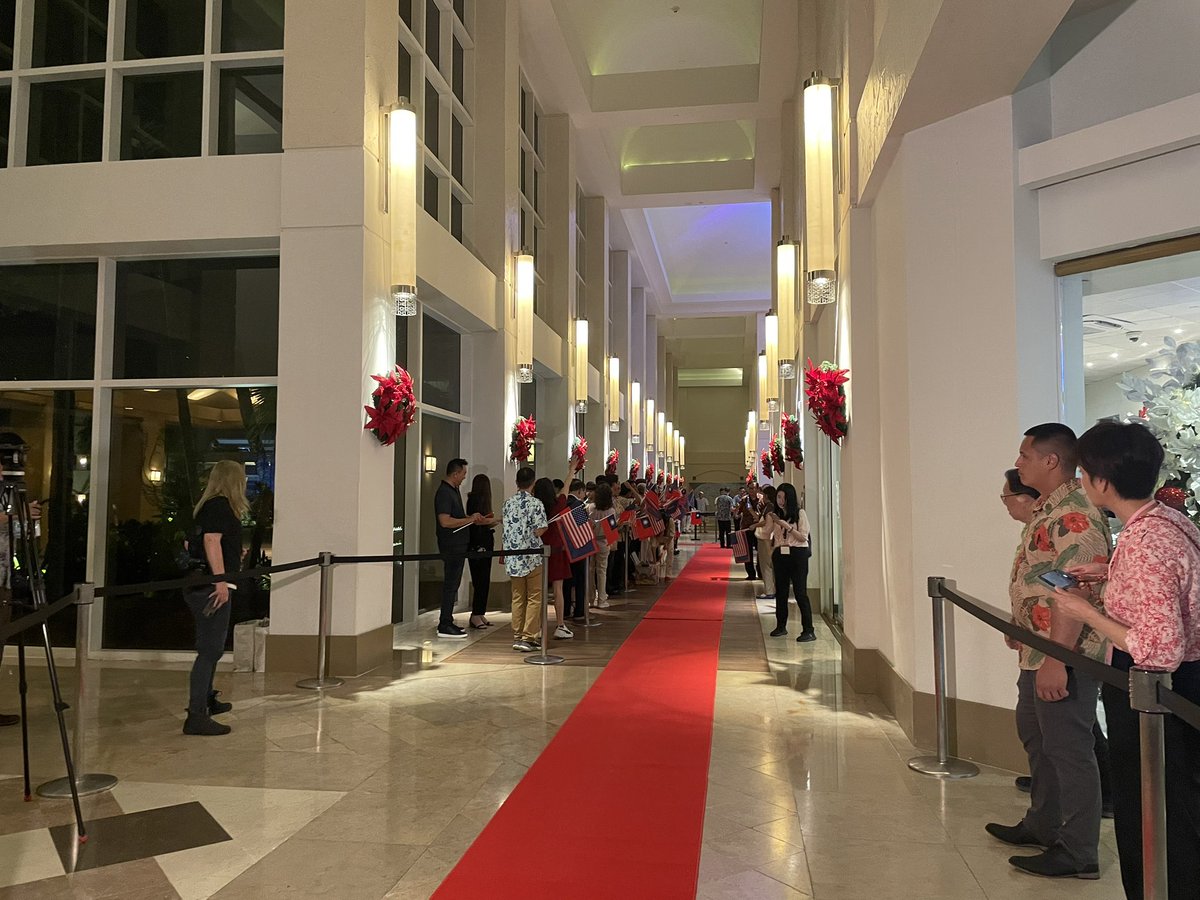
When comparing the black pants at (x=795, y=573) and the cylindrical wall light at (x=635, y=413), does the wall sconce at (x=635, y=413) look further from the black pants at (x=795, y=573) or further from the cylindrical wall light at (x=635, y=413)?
the black pants at (x=795, y=573)

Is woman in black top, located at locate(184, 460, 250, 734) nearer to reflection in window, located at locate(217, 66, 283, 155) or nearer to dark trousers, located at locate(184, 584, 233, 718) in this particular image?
dark trousers, located at locate(184, 584, 233, 718)

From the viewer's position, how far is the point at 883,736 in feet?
17.6

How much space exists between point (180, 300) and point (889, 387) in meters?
6.24

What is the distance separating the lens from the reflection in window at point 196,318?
7824mm

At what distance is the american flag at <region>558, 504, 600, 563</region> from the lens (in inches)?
350

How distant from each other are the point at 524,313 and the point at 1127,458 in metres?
9.63

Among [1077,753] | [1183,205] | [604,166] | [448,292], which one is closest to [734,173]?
[604,166]

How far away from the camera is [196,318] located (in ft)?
26.0

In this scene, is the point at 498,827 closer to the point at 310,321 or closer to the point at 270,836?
the point at 270,836

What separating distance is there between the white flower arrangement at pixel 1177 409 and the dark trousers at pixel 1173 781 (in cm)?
209

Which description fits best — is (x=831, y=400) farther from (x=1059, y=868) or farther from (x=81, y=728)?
(x=81, y=728)

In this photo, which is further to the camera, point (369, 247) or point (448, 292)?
point (448, 292)

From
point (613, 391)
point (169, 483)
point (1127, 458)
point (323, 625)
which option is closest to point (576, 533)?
point (323, 625)

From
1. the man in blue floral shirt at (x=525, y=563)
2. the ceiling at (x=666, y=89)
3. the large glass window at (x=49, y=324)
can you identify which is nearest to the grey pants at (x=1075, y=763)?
the man in blue floral shirt at (x=525, y=563)
